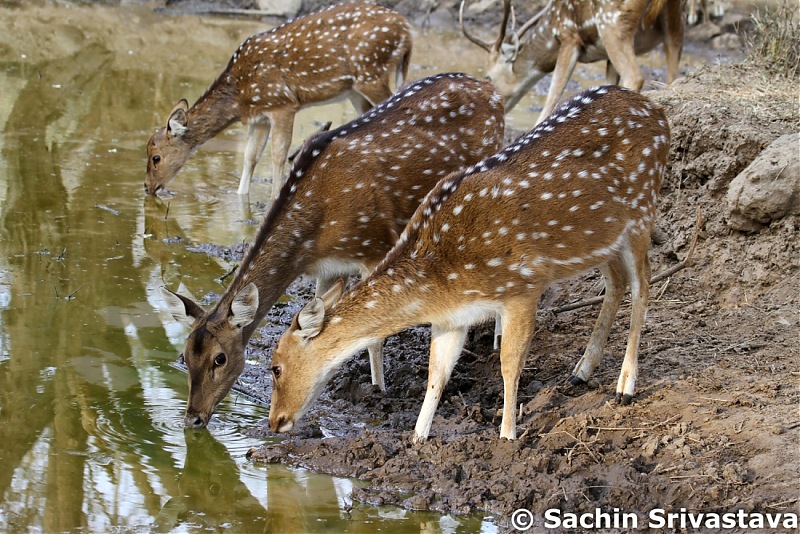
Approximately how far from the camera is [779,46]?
9.80m

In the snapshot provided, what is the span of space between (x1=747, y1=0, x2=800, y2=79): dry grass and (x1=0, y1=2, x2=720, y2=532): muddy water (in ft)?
13.1

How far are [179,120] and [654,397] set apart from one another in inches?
256

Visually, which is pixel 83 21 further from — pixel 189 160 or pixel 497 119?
pixel 497 119

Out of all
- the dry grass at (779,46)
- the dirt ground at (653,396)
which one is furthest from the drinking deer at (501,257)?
the dry grass at (779,46)

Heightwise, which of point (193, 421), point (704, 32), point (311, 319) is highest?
point (704, 32)

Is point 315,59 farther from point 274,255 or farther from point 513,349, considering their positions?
point 513,349

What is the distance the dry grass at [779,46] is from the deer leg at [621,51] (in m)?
1.41

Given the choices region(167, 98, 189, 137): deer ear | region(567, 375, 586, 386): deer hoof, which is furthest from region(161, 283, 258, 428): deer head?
region(167, 98, 189, 137): deer ear

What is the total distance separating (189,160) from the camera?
40.8ft

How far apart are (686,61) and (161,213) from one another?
11.4 metres

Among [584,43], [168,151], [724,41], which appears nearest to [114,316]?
[168,151]

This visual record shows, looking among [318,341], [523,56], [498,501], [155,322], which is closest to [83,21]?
[523,56]

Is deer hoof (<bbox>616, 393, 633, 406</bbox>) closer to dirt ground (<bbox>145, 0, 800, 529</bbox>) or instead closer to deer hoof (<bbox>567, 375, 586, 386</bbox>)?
dirt ground (<bbox>145, 0, 800, 529</bbox>)

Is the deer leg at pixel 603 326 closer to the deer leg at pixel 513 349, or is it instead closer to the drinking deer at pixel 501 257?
the drinking deer at pixel 501 257
